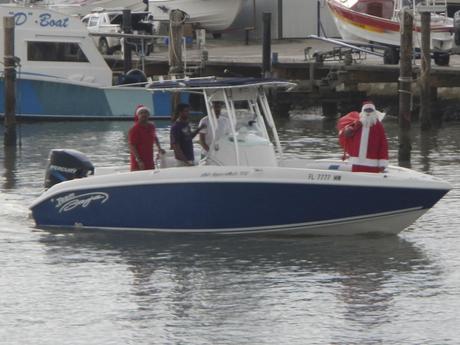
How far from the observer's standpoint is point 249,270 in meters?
15.3

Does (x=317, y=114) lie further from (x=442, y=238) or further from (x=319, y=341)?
(x=319, y=341)

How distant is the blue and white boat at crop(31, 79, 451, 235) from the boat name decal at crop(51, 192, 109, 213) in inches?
0.5

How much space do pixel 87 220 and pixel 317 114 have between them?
71.8ft

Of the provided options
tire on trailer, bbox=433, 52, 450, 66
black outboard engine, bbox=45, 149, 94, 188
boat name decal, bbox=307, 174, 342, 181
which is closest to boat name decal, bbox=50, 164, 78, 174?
black outboard engine, bbox=45, 149, 94, 188

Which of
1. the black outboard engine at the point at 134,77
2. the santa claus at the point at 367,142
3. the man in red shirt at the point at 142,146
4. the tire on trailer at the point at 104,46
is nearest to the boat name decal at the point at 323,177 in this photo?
the santa claus at the point at 367,142

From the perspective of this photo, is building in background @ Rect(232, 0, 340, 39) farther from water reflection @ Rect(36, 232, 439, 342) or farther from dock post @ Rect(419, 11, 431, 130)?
water reflection @ Rect(36, 232, 439, 342)

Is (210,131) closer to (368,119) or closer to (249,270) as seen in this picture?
(368,119)

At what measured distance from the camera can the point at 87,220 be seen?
17156mm

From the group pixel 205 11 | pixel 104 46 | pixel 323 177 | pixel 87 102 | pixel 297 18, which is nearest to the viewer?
pixel 323 177

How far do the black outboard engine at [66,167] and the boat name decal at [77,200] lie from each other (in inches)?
23.8

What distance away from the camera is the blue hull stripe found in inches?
637

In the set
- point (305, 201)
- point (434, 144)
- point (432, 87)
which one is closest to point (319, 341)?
point (305, 201)

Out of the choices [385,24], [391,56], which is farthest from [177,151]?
[385,24]

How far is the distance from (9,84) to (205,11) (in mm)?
25905
